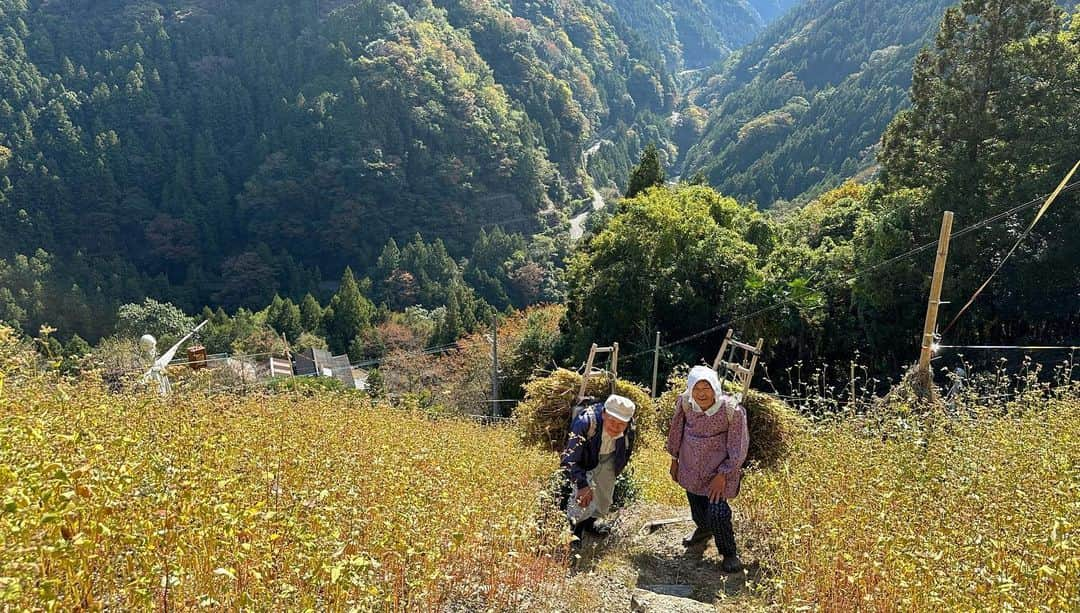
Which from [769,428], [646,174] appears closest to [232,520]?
[769,428]

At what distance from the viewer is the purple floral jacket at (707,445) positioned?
4215mm

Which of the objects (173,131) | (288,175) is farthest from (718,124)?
(173,131)

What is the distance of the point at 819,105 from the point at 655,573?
108128 millimetres

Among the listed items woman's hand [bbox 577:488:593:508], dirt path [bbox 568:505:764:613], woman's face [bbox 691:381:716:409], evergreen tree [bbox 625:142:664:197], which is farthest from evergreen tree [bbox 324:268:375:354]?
woman's face [bbox 691:381:716:409]

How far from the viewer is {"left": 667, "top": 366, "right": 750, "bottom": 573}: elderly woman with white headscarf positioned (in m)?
4.19

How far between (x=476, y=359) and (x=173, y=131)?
255 feet

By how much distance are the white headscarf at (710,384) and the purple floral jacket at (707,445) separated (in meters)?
0.04

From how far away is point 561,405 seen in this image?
515 centimetres

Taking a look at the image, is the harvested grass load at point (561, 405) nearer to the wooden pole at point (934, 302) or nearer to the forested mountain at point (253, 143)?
the wooden pole at point (934, 302)

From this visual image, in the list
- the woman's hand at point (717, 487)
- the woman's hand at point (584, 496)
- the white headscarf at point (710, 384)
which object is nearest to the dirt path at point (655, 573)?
the woman's hand at point (584, 496)

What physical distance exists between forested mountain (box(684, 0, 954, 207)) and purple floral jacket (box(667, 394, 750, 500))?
65064mm

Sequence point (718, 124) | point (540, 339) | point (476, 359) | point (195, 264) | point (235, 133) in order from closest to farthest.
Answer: point (540, 339)
point (476, 359)
point (195, 264)
point (235, 133)
point (718, 124)

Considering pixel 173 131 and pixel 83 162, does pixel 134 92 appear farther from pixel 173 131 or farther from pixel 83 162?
pixel 83 162

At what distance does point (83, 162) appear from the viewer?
3123 inches
